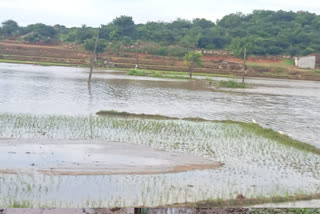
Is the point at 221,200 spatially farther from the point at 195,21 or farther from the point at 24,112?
the point at 195,21

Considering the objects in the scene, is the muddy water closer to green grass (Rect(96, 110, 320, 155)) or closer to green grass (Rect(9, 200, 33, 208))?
green grass (Rect(96, 110, 320, 155))

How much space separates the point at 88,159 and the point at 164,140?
294cm

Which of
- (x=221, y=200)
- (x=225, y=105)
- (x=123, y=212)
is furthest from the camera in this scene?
(x=225, y=105)

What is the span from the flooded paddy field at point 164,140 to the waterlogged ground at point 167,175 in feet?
0.05

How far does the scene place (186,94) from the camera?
23953 mm

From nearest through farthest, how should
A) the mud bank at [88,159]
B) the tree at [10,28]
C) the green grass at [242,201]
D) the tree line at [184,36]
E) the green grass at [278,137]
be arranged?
the green grass at [242,201]
the mud bank at [88,159]
the green grass at [278,137]
the tree line at [184,36]
the tree at [10,28]

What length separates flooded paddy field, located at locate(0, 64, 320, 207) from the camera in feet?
22.1

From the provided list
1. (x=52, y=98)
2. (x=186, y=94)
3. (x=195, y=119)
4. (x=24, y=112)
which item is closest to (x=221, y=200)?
(x=195, y=119)

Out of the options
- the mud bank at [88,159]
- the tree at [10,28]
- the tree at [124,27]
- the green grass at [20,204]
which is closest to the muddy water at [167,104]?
the mud bank at [88,159]

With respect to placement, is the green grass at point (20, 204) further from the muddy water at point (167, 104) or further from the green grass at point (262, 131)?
the muddy water at point (167, 104)

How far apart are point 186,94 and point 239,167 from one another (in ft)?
49.1

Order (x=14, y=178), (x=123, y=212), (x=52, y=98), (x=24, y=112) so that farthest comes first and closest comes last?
1. (x=52, y=98)
2. (x=24, y=112)
3. (x=14, y=178)
4. (x=123, y=212)

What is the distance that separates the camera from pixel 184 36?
67625 millimetres

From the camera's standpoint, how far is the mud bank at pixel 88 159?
800 cm
